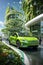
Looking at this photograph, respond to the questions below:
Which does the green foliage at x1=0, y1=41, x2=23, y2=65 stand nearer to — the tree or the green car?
the green car

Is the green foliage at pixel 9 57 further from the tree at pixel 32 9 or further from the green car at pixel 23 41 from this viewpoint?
the tree at pixel 32 9

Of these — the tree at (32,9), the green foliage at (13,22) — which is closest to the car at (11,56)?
the green foliage at (13,22)

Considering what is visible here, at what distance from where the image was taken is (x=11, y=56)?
4.23m

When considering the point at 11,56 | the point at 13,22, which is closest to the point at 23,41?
the point at 13,22

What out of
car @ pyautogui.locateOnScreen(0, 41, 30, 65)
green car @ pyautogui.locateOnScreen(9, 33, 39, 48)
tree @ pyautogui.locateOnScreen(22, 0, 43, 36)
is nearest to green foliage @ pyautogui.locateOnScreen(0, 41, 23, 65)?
car @ pyautogui.locateOnScreen(0, 41, 30, 65)

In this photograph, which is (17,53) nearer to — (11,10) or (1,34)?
(1,34)

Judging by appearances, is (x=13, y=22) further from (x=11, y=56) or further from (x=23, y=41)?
(x=11, y=56)

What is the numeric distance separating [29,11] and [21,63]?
1.23m

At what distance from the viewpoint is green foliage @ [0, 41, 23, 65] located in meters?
4.12

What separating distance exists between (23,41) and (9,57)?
28.5 inches

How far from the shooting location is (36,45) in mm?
4699

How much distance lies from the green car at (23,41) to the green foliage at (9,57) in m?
0.38

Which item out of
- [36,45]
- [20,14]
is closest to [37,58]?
[36,45]

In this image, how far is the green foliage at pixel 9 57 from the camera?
4.12 meters
